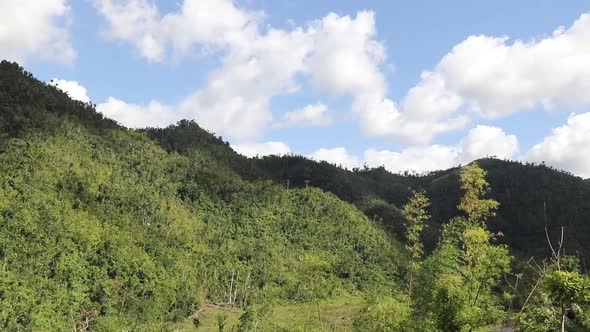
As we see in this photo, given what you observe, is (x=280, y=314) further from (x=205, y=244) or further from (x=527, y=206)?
(x=527, y=206)

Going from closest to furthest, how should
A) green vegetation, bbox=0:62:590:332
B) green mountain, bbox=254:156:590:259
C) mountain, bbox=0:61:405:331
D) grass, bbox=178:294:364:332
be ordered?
1. green vegetation, bbox=0:62:590:332
2. grass, bbox=178:294:364:332
3. mountain, bbox=0:61:405:331
4. green mountain, bbox=254:156:590:259

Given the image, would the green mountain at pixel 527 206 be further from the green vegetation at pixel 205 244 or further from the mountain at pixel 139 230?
the mountain at pixel 139 230

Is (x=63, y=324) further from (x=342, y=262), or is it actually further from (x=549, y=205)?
(x=549, y=205)

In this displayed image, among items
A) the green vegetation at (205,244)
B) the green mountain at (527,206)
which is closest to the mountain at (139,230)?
the green vegetation at (205,244)

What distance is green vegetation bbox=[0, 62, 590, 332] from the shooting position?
61.9 ft

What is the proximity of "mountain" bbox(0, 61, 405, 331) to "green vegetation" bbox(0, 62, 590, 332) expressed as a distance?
1.14ft

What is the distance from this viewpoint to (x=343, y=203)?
15462cm

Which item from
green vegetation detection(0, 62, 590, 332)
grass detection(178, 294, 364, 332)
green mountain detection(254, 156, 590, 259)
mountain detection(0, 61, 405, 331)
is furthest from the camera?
green mountain detection(254, 156, 590, 259)

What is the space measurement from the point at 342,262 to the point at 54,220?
6927 centimetres

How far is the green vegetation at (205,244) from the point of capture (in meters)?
18.9

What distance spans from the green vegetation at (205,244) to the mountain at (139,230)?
35 centimetres

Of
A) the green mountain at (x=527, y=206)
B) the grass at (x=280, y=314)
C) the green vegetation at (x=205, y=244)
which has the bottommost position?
the grass at (x=280, y=314)

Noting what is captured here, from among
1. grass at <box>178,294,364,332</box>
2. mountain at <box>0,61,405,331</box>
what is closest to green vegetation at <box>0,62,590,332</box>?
mountain at <box>0,61,405,331</box>

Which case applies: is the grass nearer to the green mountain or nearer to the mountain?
the mountain
